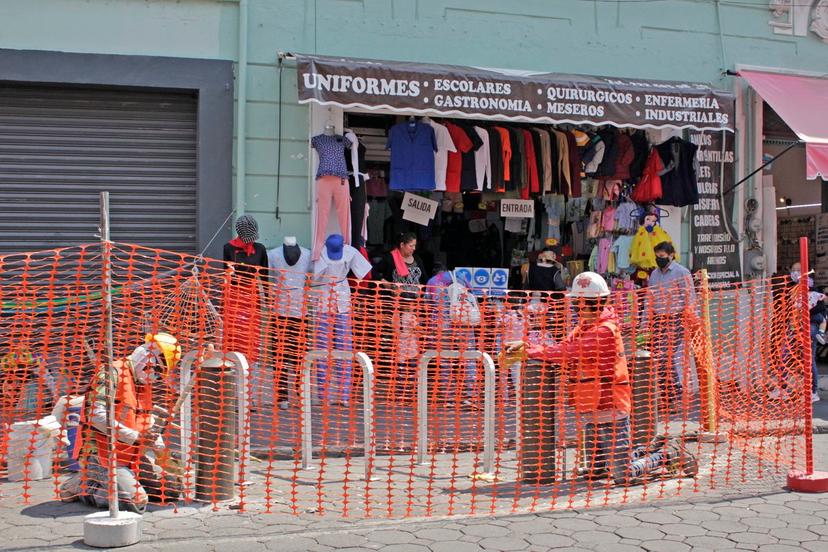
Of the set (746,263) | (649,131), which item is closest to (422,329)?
(649,131)

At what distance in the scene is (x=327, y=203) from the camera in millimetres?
10234

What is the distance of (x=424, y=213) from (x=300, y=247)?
76.8 inches

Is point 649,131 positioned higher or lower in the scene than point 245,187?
higher

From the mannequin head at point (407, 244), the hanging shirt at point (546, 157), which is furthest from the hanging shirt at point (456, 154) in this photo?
the hanging shirt at point (546, 157)

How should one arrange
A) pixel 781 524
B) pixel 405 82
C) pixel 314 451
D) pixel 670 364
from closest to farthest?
pixel 781 524, pixel 670 364, pixel 314 451, pixel 405 82

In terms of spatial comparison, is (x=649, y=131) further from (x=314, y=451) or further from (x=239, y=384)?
(x=239, y=384)

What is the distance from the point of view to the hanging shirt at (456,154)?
1087cm

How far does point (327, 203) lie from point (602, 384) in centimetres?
433

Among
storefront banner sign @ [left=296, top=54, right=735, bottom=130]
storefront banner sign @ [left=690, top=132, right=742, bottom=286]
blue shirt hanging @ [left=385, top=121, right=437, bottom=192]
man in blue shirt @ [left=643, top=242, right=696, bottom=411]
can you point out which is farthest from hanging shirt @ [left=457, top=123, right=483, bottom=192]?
man in blue shirt @ [left=643, top=242, right=696, bottom=411]

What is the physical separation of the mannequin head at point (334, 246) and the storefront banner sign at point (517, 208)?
2.62 metres

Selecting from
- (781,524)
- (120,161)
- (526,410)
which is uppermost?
(120,161)

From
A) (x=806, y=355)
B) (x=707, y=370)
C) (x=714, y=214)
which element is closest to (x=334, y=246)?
(x=707, y=370)

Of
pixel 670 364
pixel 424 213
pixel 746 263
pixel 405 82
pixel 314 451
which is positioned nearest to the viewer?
pixel 670 364

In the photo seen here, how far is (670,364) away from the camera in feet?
25.2
